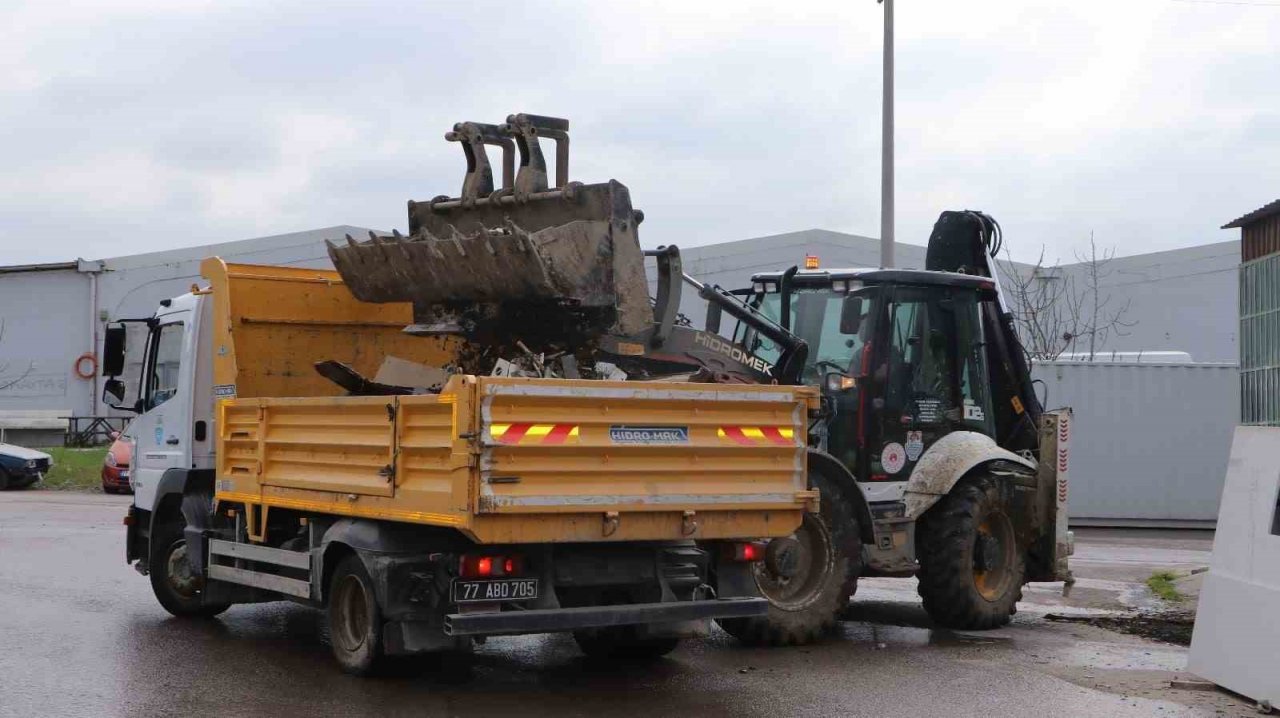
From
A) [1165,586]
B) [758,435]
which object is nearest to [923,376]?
[758,435]

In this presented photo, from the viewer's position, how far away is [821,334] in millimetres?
11844

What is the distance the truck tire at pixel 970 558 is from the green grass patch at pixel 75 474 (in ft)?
71.9

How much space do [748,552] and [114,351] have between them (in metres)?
5.96

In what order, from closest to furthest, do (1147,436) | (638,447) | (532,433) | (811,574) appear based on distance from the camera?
(532,433) → (638,447) → (811,574) → (1147,436)

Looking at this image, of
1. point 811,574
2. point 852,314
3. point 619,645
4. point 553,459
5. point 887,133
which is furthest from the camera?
point 887,133

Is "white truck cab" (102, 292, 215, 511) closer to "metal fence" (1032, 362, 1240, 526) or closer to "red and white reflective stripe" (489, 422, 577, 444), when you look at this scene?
"red and white reflective stripe" (489, 422, 577, 444)

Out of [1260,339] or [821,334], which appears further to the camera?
[1260,339]

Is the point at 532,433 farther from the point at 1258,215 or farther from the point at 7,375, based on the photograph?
the point at 7,375

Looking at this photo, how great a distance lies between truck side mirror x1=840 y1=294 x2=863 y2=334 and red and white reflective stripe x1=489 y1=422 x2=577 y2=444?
3.94 metres

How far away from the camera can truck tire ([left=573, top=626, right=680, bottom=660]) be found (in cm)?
988

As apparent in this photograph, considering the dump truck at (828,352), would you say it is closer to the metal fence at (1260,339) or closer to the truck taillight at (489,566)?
the truck taillight at (489,566)

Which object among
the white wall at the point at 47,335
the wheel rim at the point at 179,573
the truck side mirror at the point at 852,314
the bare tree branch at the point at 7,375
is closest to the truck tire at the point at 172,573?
the wheel rim at the point at 179,573

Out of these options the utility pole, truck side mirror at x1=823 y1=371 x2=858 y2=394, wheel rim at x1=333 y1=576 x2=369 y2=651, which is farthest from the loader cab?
the utility pole

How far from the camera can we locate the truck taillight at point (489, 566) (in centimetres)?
832
